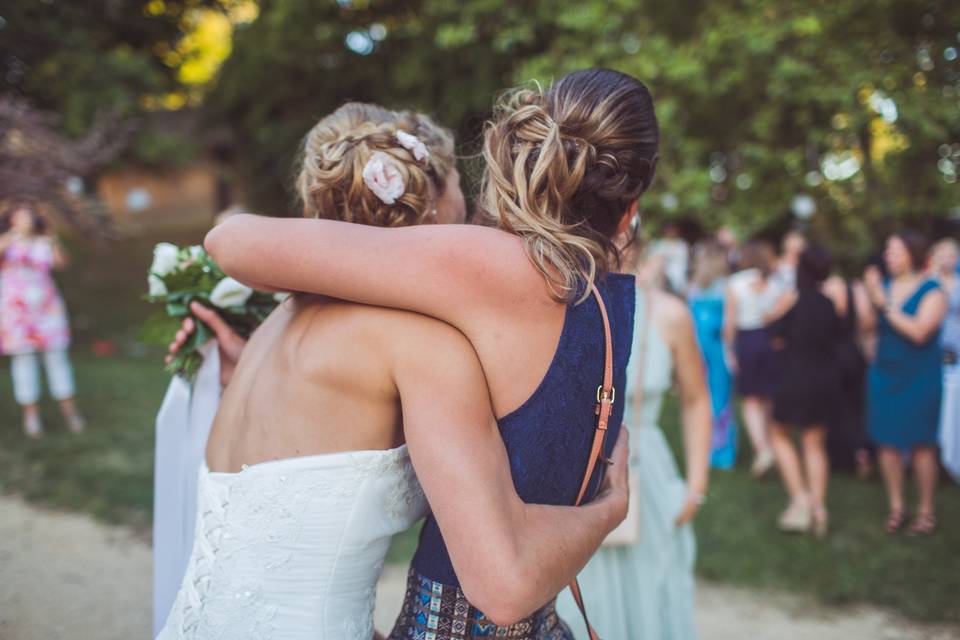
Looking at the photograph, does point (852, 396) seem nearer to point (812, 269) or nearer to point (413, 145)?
point (812, 269)

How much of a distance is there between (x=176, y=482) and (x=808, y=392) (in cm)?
533

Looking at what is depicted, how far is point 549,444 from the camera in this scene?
4.65 feet

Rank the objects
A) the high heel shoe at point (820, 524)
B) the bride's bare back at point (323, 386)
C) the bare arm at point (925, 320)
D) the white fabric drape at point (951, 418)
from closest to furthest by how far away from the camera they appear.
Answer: the bride's bare back at point (323, 386) < the high heel shoe at point (820, 524) < the bare arm at point (925, 320) < the white fabric drape at point (951, 418)

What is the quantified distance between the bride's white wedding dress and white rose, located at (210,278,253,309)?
2.56 ft

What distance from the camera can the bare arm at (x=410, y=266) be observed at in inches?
51.5

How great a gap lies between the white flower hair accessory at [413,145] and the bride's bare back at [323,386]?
42cm

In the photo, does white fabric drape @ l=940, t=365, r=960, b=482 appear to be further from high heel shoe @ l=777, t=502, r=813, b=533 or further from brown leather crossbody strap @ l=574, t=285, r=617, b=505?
brown leather crossbody strap @ l=574, t=285, r=617, b=505

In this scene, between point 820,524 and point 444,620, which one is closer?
point 444,620

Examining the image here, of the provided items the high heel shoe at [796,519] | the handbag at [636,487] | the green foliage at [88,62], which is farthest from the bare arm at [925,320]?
the green foliage at [88,62]

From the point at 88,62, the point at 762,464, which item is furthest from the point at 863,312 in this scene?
the point at 88,62

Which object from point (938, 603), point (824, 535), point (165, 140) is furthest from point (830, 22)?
point (165, 140)

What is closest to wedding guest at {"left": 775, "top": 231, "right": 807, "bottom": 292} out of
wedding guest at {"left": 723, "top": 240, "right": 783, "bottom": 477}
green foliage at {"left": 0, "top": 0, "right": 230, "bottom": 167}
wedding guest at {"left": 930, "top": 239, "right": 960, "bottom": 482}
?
wedding guest at {"left": 723, "top": 240, "right": 783, "bottom": 477}

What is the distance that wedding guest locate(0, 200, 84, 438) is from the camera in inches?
289

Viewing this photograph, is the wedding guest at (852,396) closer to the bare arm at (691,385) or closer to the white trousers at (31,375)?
the bare arm at (691,385)
